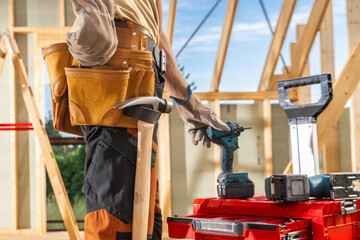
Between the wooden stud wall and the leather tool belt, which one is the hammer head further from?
the wooden stud wall

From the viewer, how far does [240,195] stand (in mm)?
1643

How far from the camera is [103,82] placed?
1104mm

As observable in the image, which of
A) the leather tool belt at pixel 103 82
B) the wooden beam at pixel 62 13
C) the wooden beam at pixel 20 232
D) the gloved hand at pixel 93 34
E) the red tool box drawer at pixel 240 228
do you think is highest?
the wooden beam at pixel 62 13

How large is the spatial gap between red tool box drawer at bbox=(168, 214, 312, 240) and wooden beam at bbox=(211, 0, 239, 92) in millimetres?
2877

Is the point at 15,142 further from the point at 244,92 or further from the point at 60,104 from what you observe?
the point at 60,104

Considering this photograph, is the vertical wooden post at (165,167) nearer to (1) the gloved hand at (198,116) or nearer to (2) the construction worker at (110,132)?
(1) the gloved hand at (198,116)

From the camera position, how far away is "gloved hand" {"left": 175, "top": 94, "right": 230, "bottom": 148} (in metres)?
1.60

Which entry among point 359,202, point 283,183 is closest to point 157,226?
point 283,183

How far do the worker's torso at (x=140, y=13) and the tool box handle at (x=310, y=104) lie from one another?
2.32 feet

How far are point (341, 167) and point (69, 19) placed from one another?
311cm

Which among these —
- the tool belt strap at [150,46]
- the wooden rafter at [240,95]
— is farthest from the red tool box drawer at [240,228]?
the wooden rafter at [240,95]

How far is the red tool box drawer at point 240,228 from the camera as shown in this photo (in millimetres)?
1184

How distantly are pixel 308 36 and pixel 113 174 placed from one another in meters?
3.41

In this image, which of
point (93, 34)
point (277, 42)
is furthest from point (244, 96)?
point (93, 34)
